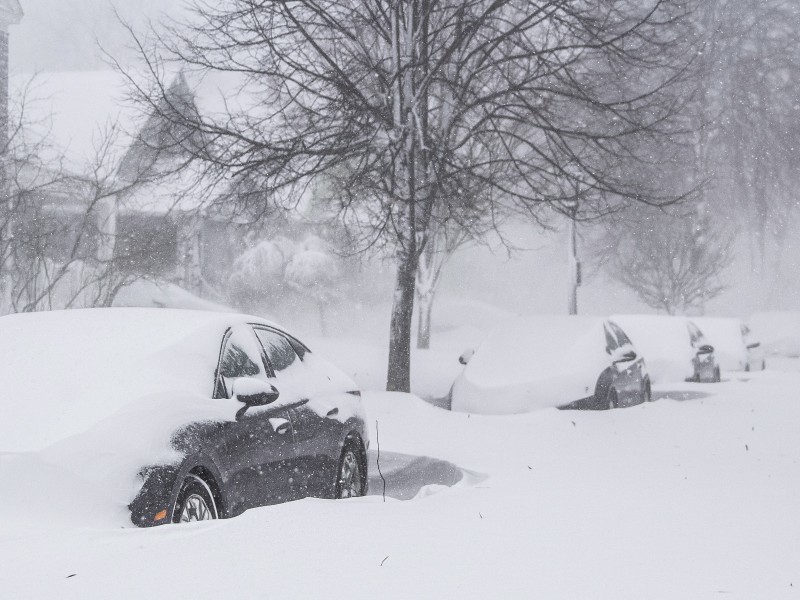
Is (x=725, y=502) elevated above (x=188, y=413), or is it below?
below

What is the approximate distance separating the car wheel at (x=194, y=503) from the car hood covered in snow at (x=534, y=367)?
7.25 metres

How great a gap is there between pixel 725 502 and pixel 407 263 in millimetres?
8810

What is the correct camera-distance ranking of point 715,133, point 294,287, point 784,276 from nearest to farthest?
1. point 715,133
2. point 294,287
3. point 784,276

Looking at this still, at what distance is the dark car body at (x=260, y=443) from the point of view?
4668mm

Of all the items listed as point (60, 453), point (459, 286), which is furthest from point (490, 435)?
point (459, 286)

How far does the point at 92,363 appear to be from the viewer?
17.1ft

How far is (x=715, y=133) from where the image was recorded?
38.3 meters

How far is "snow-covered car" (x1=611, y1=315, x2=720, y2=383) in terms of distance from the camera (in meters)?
18.4

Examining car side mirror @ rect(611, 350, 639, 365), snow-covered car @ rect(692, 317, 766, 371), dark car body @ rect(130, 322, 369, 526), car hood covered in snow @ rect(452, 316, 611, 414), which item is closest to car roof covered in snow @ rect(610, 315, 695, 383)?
snow-covered car @ rect(692, 317, 766, 371)

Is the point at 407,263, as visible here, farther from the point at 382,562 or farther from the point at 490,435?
the point at 382,562

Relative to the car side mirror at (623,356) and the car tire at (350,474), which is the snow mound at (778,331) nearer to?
the car side mirror at (623,356)

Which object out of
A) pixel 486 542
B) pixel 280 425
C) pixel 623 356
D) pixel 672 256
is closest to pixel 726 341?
pixel 623 356

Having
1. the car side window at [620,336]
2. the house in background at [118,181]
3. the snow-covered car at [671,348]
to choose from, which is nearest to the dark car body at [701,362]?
the snow-covered car at [671,348]

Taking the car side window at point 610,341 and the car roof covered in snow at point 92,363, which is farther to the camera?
the car side window at point 610,341
